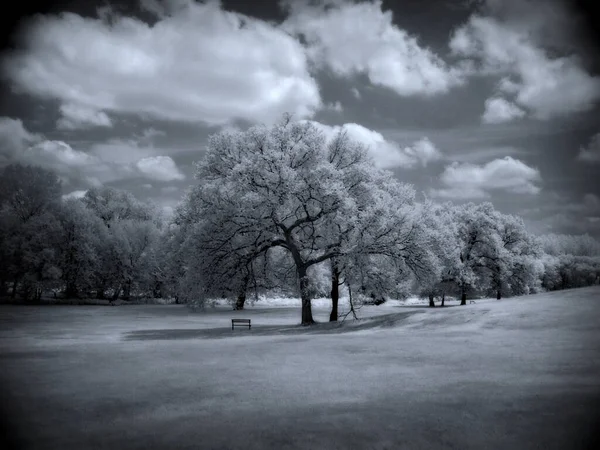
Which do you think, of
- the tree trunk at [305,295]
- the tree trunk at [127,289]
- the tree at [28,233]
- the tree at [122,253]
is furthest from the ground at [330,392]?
the tree trunk at [127,289]

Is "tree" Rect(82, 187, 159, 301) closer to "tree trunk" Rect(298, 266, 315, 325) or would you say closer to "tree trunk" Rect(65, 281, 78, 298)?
"tree trunk" Rect(65, 281, 78, 298)

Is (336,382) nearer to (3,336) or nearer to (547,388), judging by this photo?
(547,388)

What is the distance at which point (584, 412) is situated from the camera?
8102 millimetres

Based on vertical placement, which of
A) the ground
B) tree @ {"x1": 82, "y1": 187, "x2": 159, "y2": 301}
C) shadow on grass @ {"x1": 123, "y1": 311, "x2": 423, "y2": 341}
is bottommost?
shadow on grass @ {"x1": 123, "y1": 311, "x2": 423, "y2": 341}

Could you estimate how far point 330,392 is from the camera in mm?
10508

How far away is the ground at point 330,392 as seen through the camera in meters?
7.48

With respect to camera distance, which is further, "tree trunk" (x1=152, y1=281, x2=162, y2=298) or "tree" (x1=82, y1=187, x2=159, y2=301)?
"tree trunk" (x1=152, y1=281, x2=162, y2=298)

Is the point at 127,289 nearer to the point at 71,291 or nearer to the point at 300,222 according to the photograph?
the point at 71,291

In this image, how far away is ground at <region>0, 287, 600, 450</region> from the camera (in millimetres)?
7480

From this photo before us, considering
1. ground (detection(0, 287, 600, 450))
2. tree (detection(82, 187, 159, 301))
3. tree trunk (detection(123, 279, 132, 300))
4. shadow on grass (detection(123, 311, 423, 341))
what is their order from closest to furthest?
ground (detection(0, 287, 600, 450)) < shadow on grass (detection(123, 311, 423, 341)) < tree (detection(82, 187, 159, 301)) < tree trunk (detection(123, 279, 132, 300))

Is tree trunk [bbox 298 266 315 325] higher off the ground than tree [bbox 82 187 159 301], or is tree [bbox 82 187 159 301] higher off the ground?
tree [bbox 82 187 159 301]

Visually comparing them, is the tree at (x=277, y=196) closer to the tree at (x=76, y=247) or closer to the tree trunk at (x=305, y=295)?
the tree trunk at (x=305, y=295)

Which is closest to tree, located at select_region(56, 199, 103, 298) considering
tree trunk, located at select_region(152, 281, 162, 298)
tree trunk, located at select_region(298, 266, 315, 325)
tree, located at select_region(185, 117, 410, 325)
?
tree trunk, located at select_region(152, 281, 162, 298)

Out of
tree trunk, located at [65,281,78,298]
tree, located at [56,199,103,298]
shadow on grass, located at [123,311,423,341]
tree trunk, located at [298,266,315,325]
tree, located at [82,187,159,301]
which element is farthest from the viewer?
tree, located at [82,187,159,301]
